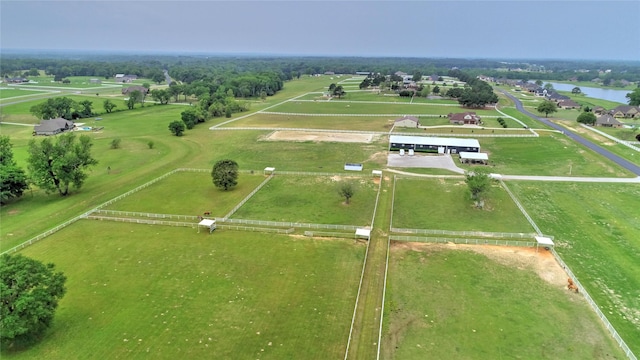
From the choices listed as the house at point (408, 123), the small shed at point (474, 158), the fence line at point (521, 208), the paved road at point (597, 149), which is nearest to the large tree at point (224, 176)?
the fence line at point (521, 208)

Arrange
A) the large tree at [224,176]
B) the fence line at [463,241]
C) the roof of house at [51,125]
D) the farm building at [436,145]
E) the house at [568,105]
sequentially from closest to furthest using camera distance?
the fence line at [463,241] → the large tree at [224,176] → the farm building at [436,145] → the roof of house at [51,125] → the house at [568,105]

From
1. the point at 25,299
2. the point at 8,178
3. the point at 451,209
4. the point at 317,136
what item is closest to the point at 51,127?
the point at 8,178

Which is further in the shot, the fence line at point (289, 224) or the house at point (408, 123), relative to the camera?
the house at point (408, 123)

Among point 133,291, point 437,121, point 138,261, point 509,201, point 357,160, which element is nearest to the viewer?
point 133,291

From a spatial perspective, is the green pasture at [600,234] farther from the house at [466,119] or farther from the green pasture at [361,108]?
the green pasture at [361,108]

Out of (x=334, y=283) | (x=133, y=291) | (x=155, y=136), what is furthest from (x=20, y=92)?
Result: (x=334, y=283)

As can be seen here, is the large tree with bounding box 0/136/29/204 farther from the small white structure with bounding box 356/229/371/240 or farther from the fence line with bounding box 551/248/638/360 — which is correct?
the fence line with bounding box 551/248/638/360

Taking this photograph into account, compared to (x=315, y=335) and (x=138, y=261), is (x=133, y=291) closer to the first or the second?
(x=138, y=261)
